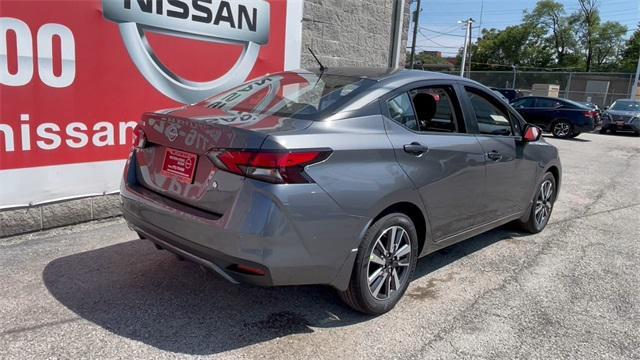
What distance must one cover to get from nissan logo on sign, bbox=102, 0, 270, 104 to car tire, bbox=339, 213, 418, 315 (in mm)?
3196

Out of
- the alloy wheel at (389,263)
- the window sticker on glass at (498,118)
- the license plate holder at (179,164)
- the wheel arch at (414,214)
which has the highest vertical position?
the window sticker on glass at (498,118)

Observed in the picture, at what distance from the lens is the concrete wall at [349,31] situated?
716 cm

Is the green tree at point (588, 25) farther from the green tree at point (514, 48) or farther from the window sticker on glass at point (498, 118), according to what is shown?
the window sticker on glass at point (498, 118)

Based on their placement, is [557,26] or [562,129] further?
[557,26]

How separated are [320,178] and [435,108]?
1.52 m

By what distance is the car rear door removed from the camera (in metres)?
4.29

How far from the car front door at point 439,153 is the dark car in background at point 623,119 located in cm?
1891

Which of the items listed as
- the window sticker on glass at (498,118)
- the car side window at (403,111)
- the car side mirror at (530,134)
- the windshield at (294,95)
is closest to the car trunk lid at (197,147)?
the windshield at (294,95)

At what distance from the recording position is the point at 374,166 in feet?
10.4

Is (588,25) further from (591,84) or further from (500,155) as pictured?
(500,155)

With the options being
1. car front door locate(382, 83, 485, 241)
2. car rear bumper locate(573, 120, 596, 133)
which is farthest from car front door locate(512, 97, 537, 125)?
car front door locate(382, 83, 485, 241)

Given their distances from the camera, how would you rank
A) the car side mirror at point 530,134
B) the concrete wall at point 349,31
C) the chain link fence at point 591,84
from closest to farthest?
the car side mirror at point 530,134
the concrete wall at point 349,31
the chain link fence at point 591,84

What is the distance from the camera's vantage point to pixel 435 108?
3988 mm

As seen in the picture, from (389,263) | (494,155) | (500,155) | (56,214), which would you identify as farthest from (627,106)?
(56,214)
